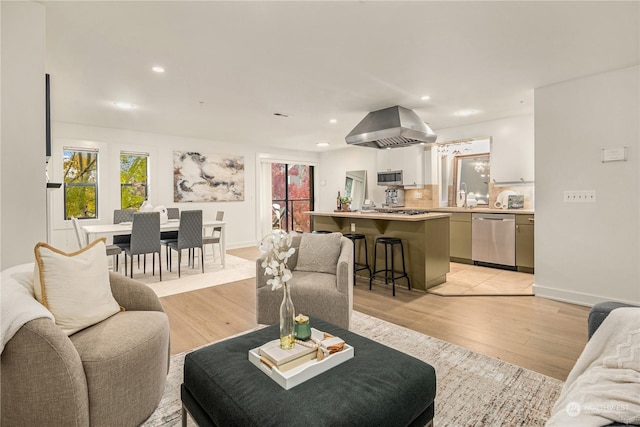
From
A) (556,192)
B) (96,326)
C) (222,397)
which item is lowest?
(222,397)

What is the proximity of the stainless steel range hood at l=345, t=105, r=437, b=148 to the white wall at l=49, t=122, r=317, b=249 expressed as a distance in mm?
3626

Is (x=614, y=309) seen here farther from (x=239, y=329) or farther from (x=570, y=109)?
(x=570, y=109)

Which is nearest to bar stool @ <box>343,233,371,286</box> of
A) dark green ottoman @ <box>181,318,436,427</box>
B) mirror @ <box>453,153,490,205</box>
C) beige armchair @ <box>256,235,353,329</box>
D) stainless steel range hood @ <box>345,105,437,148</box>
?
stainless steel range hood @ <box>345,105,437,148</box>

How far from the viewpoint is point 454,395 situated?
192cm

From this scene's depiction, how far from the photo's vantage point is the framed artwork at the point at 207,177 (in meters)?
6.54

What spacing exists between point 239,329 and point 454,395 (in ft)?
5.97

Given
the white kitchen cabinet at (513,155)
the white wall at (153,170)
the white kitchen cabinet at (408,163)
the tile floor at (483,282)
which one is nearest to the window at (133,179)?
the white wall at (153,170)

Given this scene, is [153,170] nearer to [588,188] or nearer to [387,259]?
[387,259]

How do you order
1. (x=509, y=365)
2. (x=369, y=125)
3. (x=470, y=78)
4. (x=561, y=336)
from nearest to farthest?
1. (x=509, y=365)
2. (x=561, y=336)
3. (x=470, y=78)
4. (x=369, y=125)

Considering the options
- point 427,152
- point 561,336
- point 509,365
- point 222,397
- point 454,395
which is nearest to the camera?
point 222,397

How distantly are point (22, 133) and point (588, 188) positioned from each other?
4915mm

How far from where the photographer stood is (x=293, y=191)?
9188 millimetres

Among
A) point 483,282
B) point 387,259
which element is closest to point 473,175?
point 483,282

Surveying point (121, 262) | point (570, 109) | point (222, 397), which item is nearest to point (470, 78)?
point (570, 109)
